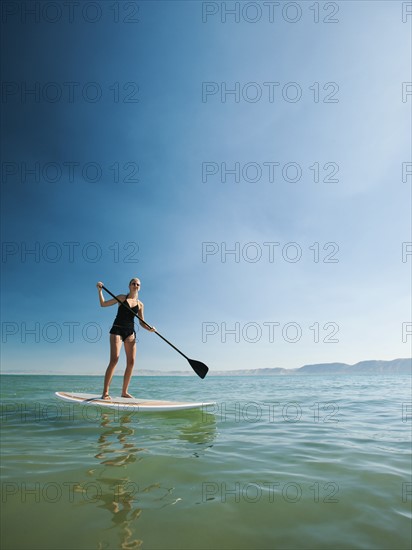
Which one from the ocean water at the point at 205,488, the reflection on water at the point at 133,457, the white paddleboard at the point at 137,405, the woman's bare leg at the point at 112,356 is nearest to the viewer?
the ocean water at the point at 205,488

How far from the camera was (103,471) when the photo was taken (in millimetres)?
3182

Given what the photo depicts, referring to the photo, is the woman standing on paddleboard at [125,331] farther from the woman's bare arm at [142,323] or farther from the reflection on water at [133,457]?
the reflection on water at [133,457]

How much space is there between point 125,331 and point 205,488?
5041mm

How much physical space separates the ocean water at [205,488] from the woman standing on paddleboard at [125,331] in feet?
6.25

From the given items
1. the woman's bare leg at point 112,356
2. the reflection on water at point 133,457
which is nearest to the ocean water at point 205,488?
the reflection on water at point 133,457

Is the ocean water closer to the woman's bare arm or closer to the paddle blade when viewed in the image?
the woman's bare arm

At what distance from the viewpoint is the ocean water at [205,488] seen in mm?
2133

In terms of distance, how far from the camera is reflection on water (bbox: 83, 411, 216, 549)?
2355mm

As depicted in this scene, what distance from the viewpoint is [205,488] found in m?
2.86

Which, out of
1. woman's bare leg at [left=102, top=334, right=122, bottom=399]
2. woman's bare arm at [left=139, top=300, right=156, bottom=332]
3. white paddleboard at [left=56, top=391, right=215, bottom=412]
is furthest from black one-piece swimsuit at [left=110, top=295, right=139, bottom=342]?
white paddleboard at [left=56, top=391, right=215, bottom=412]

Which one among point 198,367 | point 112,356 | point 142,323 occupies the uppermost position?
point 142,323

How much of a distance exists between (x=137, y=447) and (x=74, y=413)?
3.60 m

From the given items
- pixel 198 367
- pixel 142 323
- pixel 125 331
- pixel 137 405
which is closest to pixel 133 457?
pixel 137 405

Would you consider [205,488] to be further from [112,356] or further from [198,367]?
[198,367]
